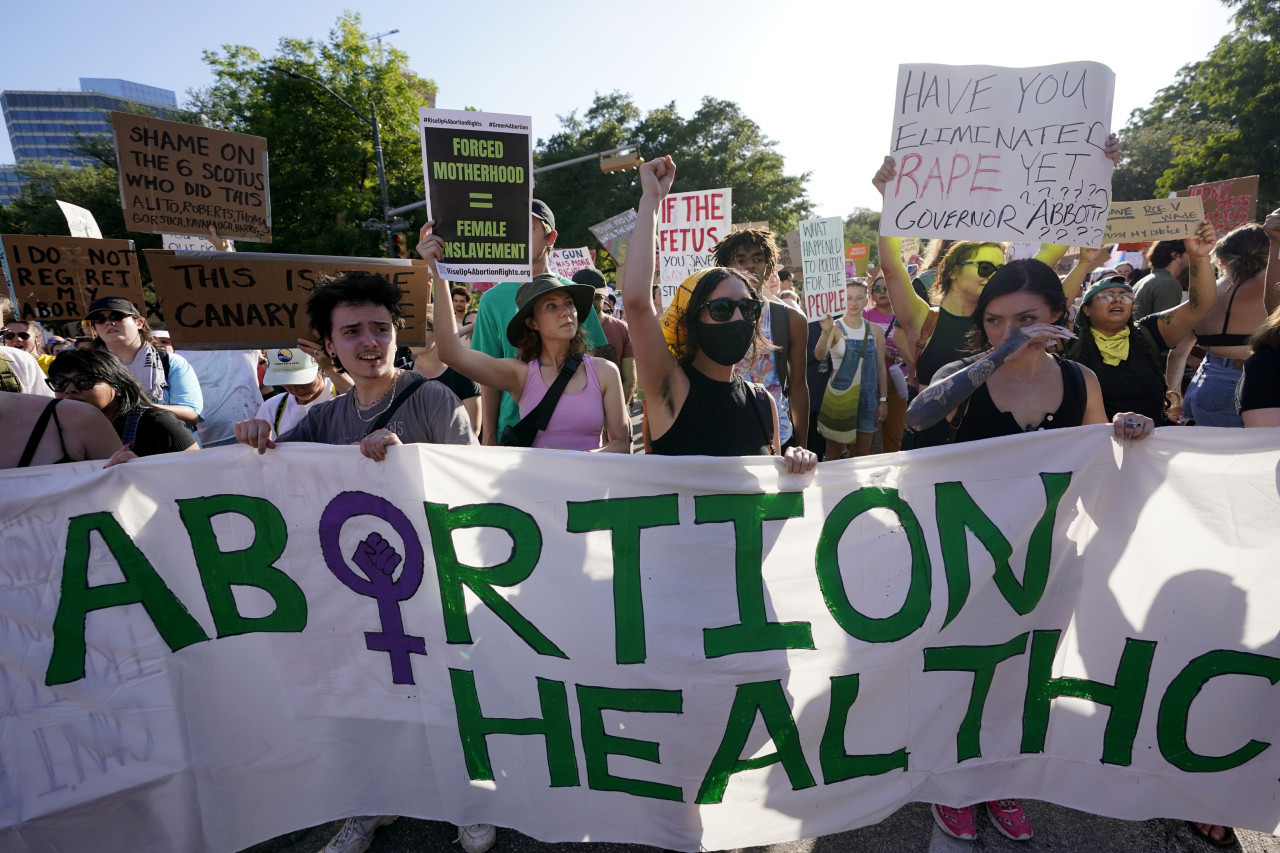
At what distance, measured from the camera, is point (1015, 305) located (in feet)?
7.66

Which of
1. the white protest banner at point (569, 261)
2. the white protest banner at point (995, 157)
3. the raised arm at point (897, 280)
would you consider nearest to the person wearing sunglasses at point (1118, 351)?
the white protest banner at point (995, 157)

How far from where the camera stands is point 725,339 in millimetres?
2340

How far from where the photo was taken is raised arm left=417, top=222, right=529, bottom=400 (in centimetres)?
259

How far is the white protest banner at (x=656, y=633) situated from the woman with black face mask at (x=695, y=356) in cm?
25

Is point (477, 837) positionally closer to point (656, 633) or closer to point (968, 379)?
point (656, 633)

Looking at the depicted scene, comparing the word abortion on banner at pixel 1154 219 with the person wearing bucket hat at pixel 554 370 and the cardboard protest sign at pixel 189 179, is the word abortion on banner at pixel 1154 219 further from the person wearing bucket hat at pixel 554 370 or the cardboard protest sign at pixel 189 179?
the cardboard protest sign at pixel 189 179

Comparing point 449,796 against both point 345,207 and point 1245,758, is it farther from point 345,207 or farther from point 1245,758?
point 345,207

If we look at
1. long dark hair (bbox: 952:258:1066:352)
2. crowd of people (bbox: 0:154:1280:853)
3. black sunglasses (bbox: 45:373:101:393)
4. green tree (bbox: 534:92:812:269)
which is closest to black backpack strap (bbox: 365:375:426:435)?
crowd of people (bbox: 0:154:1280:853)

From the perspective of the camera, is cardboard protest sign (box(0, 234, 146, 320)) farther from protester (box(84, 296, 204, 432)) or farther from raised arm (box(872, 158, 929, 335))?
raised arm (box(872, 158, 929, 335))

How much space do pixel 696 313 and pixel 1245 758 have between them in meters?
2.18

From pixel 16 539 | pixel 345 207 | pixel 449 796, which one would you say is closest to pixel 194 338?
pixel 16 539

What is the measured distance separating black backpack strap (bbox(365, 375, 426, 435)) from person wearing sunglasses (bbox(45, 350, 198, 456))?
3.29 ft

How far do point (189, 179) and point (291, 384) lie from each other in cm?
175

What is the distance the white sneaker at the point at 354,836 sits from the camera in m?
2.29
